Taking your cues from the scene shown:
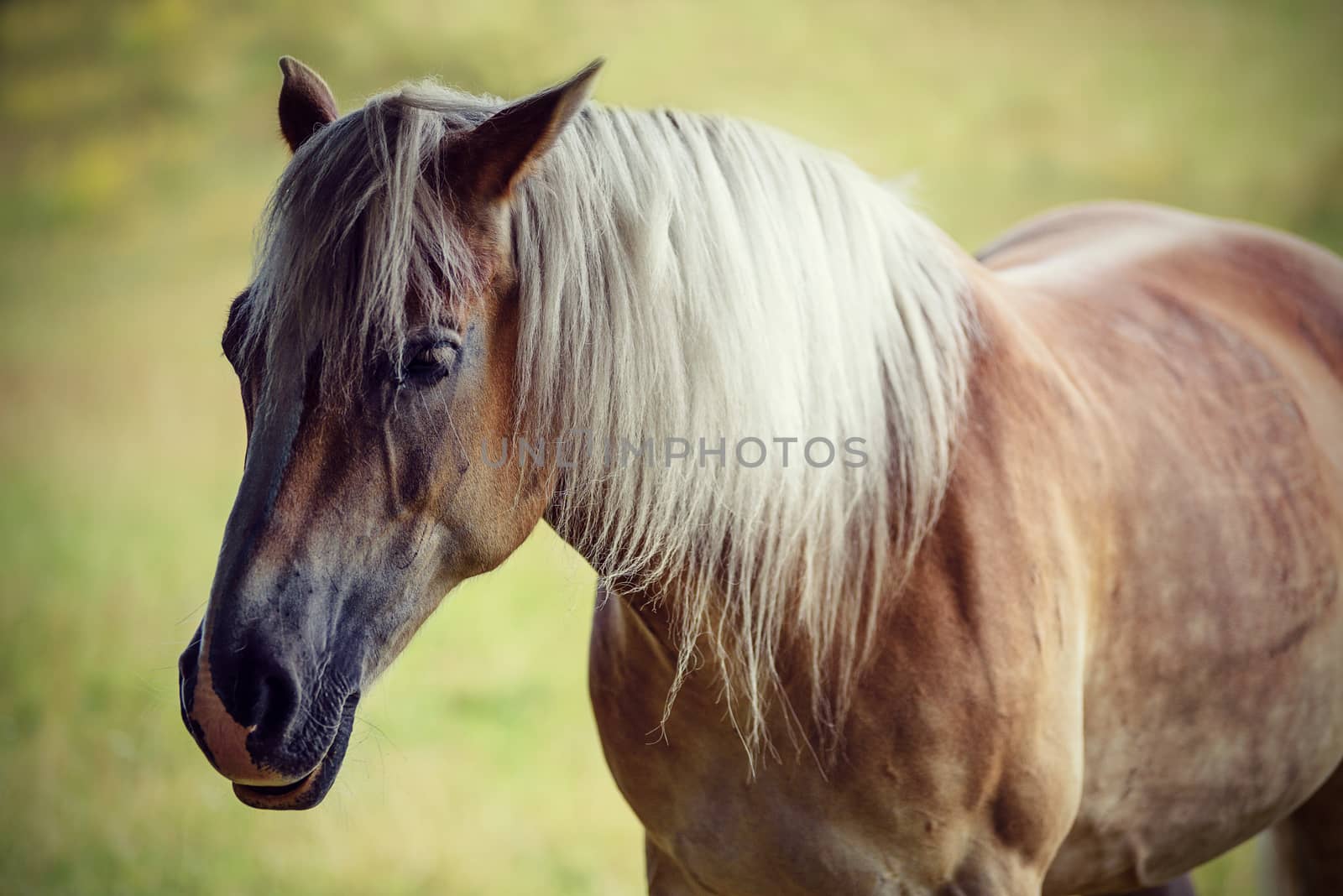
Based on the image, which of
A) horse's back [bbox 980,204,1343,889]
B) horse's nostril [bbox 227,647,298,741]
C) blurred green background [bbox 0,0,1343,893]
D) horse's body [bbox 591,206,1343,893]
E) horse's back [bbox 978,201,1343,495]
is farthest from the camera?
blurred green background [bbox 0,0,1343,893]

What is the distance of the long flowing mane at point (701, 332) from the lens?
1087 millimetres

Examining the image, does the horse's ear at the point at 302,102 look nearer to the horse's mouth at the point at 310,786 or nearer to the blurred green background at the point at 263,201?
the horse's mouth at the point at 310,786

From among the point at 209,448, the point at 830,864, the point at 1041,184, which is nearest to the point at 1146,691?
the point at 830,864

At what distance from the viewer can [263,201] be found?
8.27 m

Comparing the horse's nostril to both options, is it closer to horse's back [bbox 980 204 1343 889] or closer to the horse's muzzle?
the horse's muzzle

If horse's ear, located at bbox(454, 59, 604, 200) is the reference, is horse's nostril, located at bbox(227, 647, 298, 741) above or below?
below

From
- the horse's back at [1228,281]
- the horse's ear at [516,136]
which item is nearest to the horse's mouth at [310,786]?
the horse's ear at [516,136]

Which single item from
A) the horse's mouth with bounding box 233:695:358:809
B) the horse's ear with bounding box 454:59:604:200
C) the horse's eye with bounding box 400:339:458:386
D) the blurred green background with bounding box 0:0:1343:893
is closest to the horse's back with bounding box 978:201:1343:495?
the horse's ear with bounding box 454:59:604:200

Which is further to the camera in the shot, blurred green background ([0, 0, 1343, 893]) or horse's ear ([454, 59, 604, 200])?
blurred green background ([0, 0, 1343, 893])

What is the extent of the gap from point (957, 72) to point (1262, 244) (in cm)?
Result: 693

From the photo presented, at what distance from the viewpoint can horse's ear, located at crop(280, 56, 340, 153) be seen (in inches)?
52.2

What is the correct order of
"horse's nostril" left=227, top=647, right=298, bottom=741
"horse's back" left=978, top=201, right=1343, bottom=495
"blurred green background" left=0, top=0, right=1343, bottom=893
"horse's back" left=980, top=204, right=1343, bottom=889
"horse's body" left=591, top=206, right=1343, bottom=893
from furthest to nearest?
"blurred green background" left=0, top=0, right=1343, bottom=893 → "horse's back" left=978, top=201, right=1343, bottom=495 → "horse's back" left=980, top=204, right=1343, bottom=889 → "horse's body" left=591, top=206, right=1343, bottom=893 → "horse's nostril" left=227, top=647, right=298, bottom=741

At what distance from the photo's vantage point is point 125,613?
4.75 metres

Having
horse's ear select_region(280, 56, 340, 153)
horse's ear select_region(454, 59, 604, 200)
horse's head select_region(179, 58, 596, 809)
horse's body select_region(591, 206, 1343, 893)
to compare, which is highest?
horse's ear select_region(280, 56, 340, 153)
